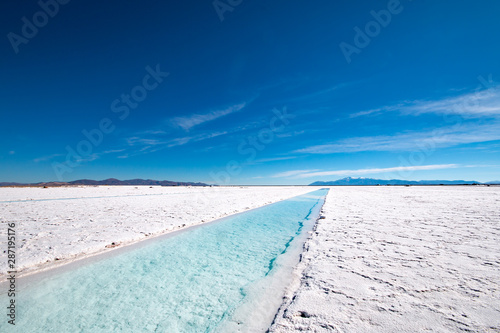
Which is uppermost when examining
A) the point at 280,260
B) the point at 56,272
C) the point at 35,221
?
the point at 35,221

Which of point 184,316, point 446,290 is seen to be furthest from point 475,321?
point 184,316

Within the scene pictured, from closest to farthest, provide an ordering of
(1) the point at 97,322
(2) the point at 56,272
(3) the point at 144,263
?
(1) the point at 97,322 → (2) the point at 56,272 → (3) the point at 144,263

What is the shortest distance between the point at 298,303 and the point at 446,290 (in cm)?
216

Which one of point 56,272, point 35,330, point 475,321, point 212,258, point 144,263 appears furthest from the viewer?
point 212,258

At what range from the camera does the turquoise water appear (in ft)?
9.35

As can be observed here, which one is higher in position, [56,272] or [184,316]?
[56,272]

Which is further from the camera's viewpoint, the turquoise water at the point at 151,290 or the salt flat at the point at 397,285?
the turquoise water at the point at 151,290

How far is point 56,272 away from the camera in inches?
169

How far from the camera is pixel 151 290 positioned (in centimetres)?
373

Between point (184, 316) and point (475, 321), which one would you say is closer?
point (475, 321)

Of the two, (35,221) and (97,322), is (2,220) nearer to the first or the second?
(35,221)

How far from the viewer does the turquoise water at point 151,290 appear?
2.85m

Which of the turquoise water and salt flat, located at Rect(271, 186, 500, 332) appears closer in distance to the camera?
salt flat, located at Rect(271, 186, 500, 332)

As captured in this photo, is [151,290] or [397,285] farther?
[151,290]
